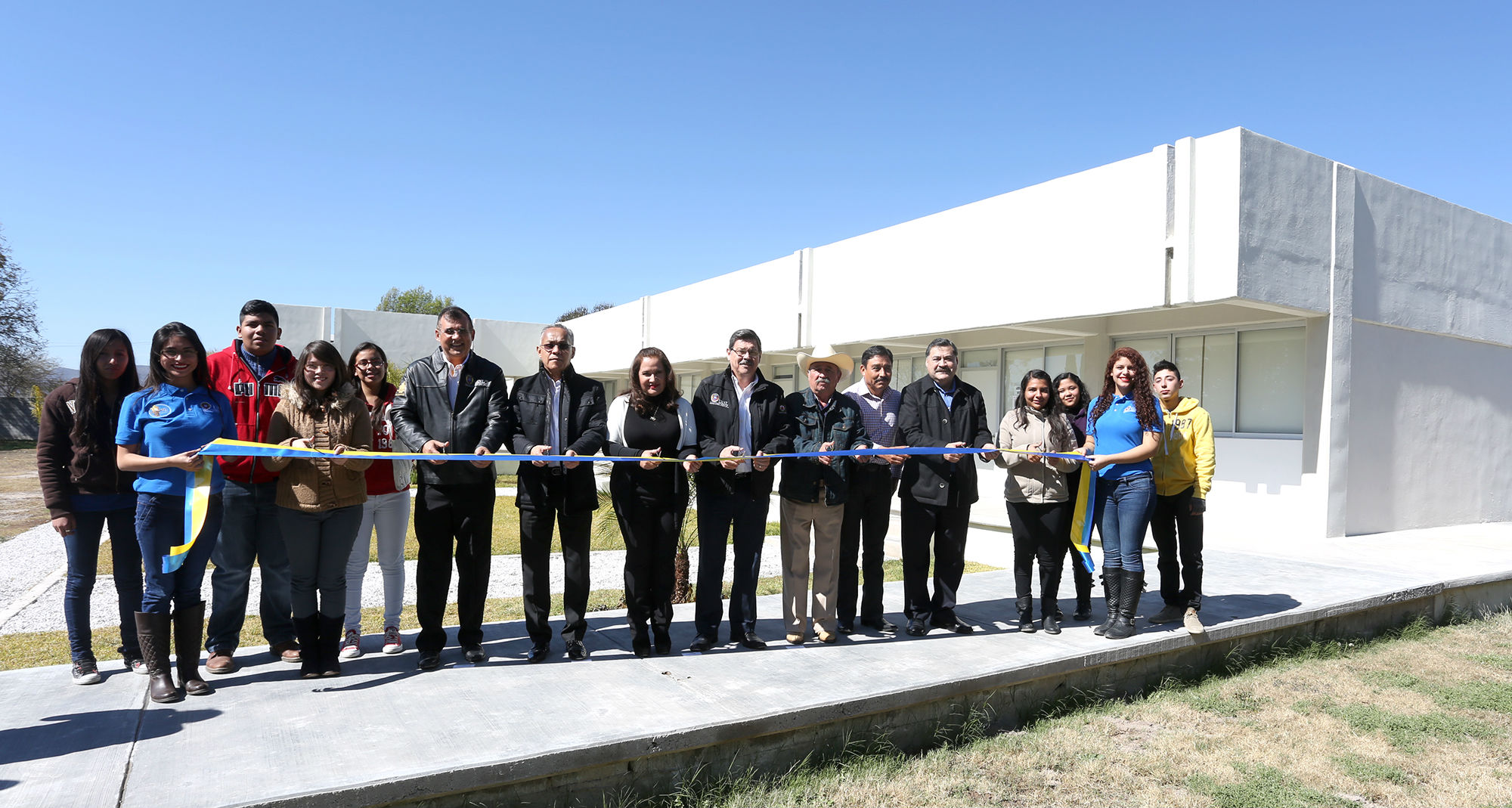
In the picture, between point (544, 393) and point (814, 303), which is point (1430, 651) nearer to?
point (544, 393)

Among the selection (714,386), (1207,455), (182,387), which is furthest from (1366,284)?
(182,387)

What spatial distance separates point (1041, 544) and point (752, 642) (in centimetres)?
210

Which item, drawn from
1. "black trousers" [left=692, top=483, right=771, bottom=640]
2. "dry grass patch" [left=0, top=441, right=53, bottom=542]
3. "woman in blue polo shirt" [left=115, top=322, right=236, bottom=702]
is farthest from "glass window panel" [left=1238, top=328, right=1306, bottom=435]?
"dry grass patch" [left=0, top=441, right=53, bottom=542]

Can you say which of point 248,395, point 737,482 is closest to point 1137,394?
point 737,482

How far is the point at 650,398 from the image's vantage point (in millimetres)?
4992

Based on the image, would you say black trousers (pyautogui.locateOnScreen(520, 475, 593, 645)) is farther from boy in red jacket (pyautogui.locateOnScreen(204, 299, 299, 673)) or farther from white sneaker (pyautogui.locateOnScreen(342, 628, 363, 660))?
boy in red jacket (pyautogui.locateOnScreen(204, 299, 299, 673))

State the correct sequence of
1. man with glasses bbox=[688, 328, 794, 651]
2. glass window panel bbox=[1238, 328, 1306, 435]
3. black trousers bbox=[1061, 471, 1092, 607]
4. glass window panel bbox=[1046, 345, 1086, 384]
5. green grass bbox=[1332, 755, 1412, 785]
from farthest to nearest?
glass window panel bbox=[1046, 345, 1086, 384] < glass window panel bbox=[1238, 328, 1306, 435] < black trousers bbox=[1061, 471, 1092, 607] < man with glasses bbox=[688, 328, 794, 651] < green grass bbox=[1332, 755, 1412, 785]

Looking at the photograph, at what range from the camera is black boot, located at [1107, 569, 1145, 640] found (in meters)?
5.45

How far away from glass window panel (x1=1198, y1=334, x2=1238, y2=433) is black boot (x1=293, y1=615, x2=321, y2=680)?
37.2 ft

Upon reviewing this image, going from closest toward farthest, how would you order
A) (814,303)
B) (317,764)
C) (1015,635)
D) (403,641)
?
(317,764) → (403,641) → (1015,635) → (814,303)

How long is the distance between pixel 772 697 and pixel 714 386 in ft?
6.52

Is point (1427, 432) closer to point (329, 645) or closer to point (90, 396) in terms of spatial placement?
point (329, 645)

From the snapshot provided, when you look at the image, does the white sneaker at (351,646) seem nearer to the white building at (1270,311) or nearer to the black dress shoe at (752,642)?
the black dress shoe at (752,642)

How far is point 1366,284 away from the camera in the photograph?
1130 cm
